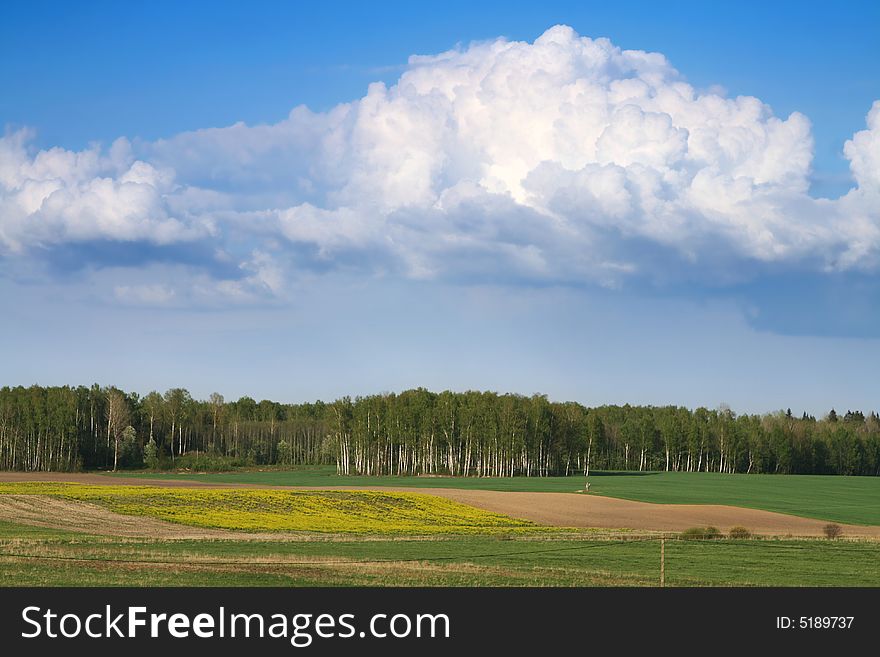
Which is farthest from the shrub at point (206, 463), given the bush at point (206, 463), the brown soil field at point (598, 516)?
the brown soil field at point (598, 516)

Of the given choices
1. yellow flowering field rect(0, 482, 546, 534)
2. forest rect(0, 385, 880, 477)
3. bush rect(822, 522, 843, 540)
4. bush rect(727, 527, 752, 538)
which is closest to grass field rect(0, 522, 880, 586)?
bush rect(727, 527, 752, 538)

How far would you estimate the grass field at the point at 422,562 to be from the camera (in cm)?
3115

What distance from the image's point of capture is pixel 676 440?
195 m

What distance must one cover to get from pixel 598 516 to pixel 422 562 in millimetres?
38549

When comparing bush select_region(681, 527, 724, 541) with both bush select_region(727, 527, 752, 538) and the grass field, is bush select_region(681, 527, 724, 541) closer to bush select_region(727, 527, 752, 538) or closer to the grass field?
bush select_region(727, 527, 752, 538)

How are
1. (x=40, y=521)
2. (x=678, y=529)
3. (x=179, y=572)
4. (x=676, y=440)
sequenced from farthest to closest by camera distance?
(x=676, y=440) → (x=678, y=529) → (x=40, y=521) → (x=179, y=572)

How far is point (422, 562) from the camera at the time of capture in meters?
38.0

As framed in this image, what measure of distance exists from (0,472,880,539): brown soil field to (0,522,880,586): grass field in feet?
23.6

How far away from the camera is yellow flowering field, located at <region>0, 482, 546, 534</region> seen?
60906mm

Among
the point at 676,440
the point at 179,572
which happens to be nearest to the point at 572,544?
the point at 179,572

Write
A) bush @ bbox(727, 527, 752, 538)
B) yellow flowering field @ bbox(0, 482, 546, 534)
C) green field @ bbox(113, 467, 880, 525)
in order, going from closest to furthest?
1. bush @ bbox(727, 527, 752, 538)
2. yellow flowering field @ bbox(0, 482, 546, 534)
3. green field @ bbox(113, 467, 880, 525)
